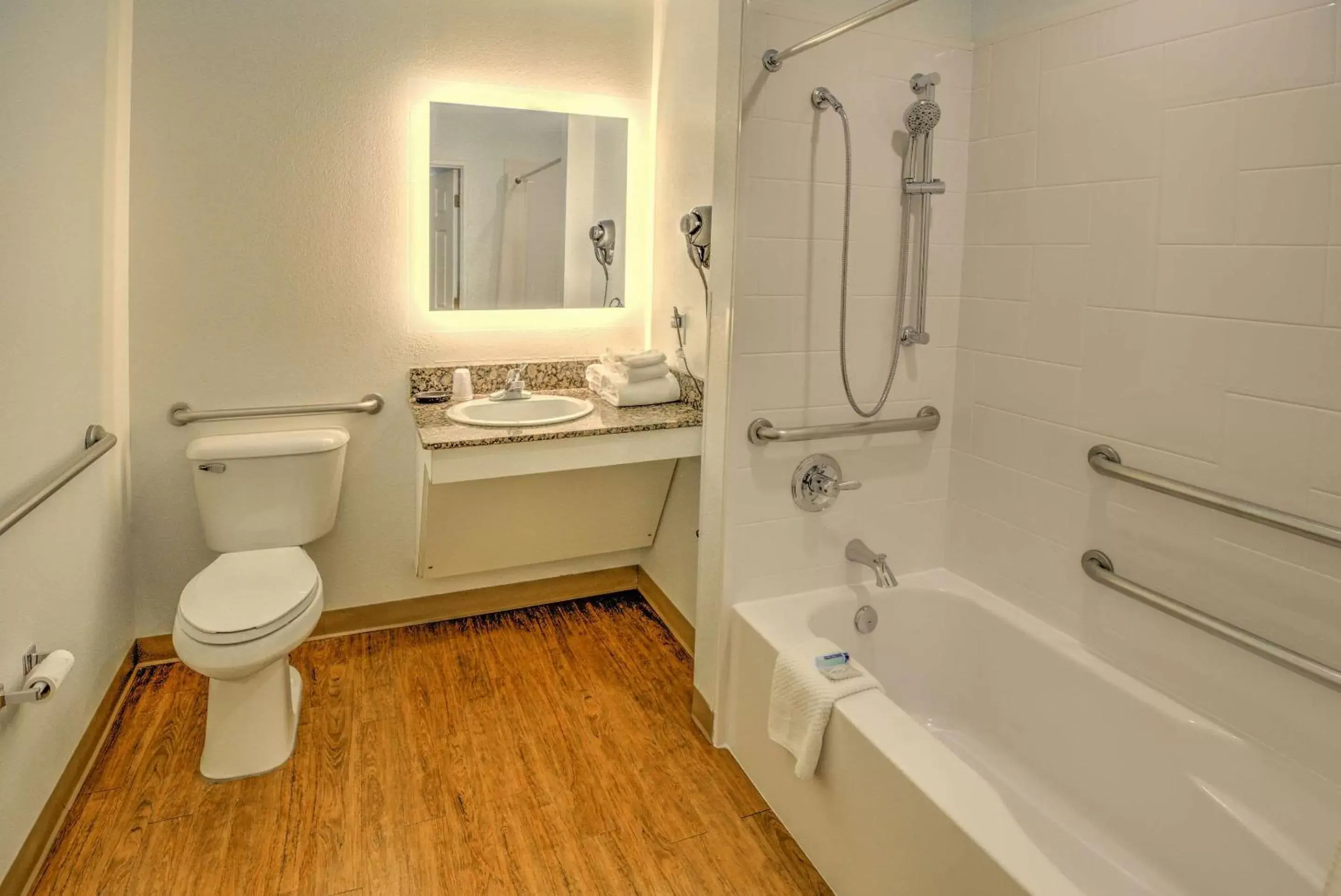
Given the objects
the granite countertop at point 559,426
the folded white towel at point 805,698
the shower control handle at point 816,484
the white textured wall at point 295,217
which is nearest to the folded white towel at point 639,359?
the granite countertop at point 559,426

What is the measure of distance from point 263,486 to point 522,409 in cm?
80

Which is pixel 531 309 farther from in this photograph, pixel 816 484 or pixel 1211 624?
pixel 1211 624

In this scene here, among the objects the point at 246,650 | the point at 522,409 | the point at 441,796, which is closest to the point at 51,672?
the point at 246,650

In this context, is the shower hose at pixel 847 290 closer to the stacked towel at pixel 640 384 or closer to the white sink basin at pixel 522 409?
the stacked towel at pixel 640 384

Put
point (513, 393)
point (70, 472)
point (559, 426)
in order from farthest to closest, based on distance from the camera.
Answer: point (513, 393) < point (559, 426) < point (70, 472)

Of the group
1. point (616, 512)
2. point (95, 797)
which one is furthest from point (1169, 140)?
point (95, 797)

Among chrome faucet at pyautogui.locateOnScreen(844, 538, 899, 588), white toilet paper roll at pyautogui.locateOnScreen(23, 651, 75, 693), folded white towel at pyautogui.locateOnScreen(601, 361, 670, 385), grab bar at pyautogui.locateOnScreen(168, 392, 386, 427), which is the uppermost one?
folded white towel at pyautogui.locateOnScreen(601, 361, 670, 385)

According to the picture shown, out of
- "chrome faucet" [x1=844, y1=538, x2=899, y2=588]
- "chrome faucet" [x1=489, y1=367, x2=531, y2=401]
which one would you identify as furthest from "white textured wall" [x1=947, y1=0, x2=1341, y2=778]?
"chrome faucet" [x1=489, y1=367, x2=531, y2=401]

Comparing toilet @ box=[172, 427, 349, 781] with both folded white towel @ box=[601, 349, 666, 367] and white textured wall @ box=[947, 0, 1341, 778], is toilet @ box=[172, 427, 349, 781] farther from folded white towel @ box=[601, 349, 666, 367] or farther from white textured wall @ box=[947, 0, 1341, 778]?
white textured wall @ box=[947, 0, 1341, 778]

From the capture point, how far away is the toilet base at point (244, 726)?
208 centimetres

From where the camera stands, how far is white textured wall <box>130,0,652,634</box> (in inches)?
94.0

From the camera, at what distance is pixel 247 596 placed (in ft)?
6.89

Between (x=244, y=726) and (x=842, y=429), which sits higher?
(x=842, y=429)

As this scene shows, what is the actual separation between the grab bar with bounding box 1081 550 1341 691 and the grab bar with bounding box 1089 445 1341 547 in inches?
8.6
